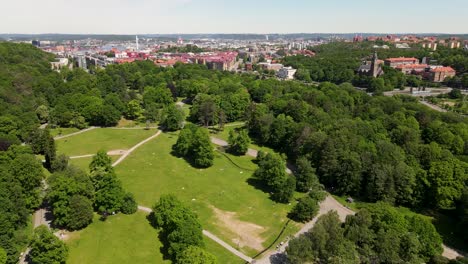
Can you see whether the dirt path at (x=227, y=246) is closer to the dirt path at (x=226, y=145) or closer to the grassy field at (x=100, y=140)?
the dirt path at (x=226, y=145)

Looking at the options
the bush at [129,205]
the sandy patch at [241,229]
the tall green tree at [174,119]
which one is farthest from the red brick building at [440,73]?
the bush at [129,205]

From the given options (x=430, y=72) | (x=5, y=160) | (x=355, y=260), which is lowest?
(x=355, y=260)

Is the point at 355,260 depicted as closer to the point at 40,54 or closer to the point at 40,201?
the point at 40,201

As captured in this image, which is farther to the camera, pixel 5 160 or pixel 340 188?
pixel 340 188

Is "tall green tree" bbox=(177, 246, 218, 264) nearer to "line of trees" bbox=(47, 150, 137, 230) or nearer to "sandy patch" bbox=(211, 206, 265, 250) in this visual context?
"sandy patch" bbox=(211, 206, 265, 250)

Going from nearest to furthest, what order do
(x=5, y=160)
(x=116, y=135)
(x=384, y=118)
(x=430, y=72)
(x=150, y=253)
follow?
(x=150, y=253)
(x=5, y=160)
(x=384, y=118)
(x=116, y=135)
(x=430, y=72)

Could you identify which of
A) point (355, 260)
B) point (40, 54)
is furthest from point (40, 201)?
point (40, 54)

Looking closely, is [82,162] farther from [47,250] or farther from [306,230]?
[306,230]
